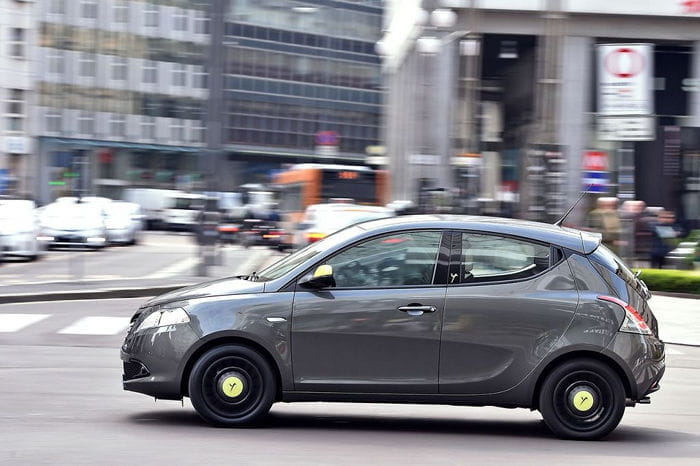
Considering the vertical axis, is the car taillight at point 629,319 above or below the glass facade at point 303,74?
below

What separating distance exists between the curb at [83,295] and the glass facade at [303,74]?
60781 millimetres

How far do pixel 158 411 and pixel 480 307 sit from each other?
96.0 inches

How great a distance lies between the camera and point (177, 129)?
8069cm

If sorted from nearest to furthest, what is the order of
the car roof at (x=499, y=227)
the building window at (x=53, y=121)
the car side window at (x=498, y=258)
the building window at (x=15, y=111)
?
the car side window at (x=498, y=258), the car roof at (x=499, y=227), the building window at (x=15, y=111), the building window at (x=53, y=121)

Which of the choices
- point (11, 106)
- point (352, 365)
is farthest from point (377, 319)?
point (11, 106)

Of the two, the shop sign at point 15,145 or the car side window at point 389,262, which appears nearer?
the car side window at point 389,262

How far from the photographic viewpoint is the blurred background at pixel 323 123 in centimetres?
2584

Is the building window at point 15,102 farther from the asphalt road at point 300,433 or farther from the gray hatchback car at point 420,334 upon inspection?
the gray hatchback car at point 420,334

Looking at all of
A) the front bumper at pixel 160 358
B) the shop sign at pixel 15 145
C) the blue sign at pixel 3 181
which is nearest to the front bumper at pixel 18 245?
the blue sign at pixel 3 181

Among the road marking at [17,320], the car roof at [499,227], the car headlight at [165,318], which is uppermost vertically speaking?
the car roof at [499,227]

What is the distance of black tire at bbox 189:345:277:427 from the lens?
8156 millimetres

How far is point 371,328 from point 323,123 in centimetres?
8069

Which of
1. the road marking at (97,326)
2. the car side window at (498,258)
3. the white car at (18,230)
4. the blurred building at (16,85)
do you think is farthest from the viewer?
the blurred building at (16,85)

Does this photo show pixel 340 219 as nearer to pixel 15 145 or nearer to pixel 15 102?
pixel 15 145
